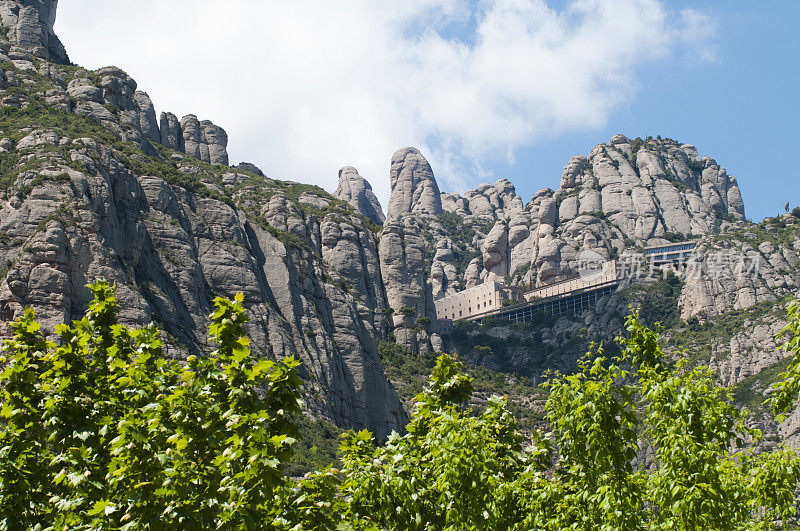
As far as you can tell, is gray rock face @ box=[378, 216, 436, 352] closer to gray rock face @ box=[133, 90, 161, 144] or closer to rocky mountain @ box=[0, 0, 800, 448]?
rocky mountain @ box=[0, 0, 800, 448]

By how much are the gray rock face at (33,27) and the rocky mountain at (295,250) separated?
306mm

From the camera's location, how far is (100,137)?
94312mm

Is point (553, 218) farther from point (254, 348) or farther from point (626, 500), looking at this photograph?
point (626, 500)

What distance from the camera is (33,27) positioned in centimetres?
12175

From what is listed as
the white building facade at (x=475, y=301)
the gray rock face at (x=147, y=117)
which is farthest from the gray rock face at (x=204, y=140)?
the white building facade at (x=475, y=301)

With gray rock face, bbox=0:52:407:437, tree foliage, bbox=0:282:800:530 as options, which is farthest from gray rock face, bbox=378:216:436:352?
tree foliage, bbox=0:282:800:530

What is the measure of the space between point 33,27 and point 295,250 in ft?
184

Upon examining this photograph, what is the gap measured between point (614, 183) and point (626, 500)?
511 ft

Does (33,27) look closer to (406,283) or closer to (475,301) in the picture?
(406,283)

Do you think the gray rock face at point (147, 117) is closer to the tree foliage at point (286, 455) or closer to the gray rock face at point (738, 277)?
the gray rock face at point (738, 277)

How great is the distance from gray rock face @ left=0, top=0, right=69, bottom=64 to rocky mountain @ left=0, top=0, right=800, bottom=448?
306 mm

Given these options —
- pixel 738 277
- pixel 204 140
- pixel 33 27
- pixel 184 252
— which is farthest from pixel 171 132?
pixel 738 277

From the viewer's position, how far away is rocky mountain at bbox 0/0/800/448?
71000 millimetres

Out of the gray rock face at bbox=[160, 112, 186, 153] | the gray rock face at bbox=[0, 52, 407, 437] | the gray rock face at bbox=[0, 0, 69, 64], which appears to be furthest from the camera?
the gray rock face at bbox=[160, 112, 186, 153]
